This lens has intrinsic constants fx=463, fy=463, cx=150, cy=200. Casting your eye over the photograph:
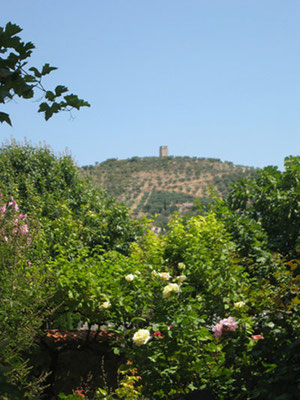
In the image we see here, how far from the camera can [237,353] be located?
3.66 m

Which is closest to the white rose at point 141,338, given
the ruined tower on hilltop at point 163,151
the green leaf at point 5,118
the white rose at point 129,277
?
the white rose at point 129,277

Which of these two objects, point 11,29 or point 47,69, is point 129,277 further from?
point 11,29

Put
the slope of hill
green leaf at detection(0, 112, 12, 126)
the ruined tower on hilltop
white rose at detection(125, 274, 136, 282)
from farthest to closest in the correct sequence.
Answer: the ruined tower on hilltop, the slope of hill, white rose at detection(125, 274, 136, 282), green leaf at detection(0, 112, 12, 126)

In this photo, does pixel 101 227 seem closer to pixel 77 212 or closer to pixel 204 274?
pixel 77 212

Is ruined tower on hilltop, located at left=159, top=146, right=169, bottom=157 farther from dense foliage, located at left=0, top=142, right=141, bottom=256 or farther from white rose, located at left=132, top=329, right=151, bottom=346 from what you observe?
white rose, located at left=132, top=329, right=151, bottom=346

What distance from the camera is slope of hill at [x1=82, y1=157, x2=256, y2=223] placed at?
4903 centimetres

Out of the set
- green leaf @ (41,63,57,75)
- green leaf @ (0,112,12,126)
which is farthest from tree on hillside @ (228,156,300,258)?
green leaf @ (0,112,12,126)

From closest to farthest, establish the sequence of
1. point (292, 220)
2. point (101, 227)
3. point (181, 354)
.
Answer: point (181, 354) → point (292, 220) → point (101, 227)

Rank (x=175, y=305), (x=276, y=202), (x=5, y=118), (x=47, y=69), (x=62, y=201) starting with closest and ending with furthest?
1. (x=5, y=118)
2. (x=47, y=69)
3. (x=175, y=305)
4. (x=276, y=202)
5. (x=62, y=201)

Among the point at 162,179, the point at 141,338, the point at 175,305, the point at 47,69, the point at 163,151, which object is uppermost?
the point at 163,151

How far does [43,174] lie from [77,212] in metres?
2.42

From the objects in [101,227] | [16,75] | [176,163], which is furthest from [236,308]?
[176,163]

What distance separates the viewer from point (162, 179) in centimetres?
5622

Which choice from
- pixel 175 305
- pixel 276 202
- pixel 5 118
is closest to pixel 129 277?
pixel 175 305
